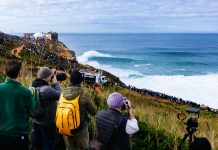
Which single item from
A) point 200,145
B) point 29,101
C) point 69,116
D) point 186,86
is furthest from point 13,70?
point 186,86

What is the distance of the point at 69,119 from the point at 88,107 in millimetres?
331

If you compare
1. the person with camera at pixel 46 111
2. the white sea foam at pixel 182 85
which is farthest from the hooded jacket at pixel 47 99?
the white sea foam at pixel 182 85

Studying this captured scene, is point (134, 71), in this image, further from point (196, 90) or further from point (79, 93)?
point (79, 93)

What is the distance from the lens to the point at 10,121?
5.23 m

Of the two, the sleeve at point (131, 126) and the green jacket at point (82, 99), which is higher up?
the green jacket at point (82, 99)

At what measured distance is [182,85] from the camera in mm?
59312

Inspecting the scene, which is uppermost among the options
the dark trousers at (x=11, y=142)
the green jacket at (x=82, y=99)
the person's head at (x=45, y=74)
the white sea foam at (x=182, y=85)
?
the person's head at (x=45, y=74)

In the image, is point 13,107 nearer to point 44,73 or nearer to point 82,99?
point 82,99

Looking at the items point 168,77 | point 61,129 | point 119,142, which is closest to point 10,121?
point 61,129

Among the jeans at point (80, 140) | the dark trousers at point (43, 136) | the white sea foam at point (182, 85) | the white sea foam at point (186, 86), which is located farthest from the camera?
the white sea foam at point (182, 85)

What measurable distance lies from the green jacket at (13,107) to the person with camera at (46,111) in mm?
1076

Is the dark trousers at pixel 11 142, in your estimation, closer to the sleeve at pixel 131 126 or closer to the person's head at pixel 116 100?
the person's head at pixel 116 100

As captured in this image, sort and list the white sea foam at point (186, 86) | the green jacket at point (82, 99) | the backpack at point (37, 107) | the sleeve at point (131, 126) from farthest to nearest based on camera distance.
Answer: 1. the white sea foam at point (186, 86)
2. the backpack at point (37, 107)
3. the green jacket at point (82, 99)
4. the sleeve at point (131, 126)

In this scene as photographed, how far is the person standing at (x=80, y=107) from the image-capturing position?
6.00 m
